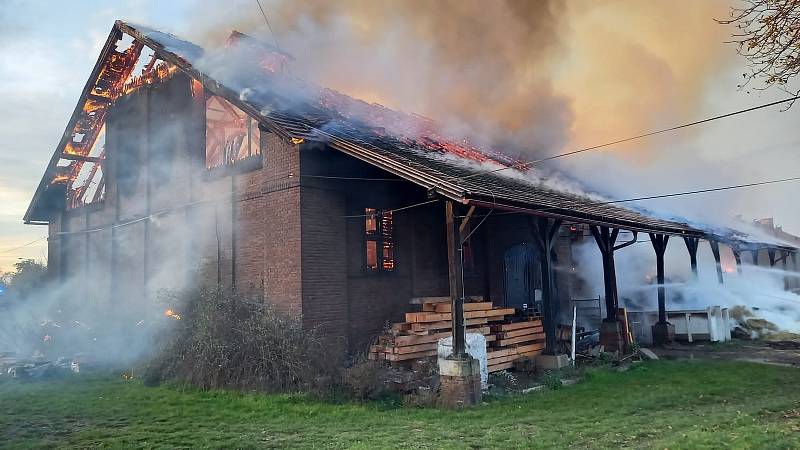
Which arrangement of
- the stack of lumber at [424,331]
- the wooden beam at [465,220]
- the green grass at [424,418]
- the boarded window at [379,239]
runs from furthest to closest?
the boarded window at [379,239] → the stack of lumber at [424,331] → the wooden beam at [465,220] → the green grass at [424,418]

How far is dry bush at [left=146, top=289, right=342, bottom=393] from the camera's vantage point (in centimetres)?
961

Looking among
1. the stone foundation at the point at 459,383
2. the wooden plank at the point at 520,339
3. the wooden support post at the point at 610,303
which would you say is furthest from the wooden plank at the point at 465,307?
the wooden support post at the point at 610,303

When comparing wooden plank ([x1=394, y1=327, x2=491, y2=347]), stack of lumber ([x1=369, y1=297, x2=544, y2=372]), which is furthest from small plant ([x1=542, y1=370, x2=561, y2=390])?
wooden plank ([x1=394, y1=327, x2=491, y2=347])

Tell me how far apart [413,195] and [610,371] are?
19.3 feet

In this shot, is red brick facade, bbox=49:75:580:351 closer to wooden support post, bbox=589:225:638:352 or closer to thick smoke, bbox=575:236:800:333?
thick smoke, bbox=575:236:800:333

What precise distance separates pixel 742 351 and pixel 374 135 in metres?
11.1

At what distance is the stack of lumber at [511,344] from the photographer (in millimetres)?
11531

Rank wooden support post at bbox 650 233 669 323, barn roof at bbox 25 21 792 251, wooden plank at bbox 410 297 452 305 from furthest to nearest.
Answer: wooden support post at bbox 650 233 669 323 < wooden plank at bbox 410 297 452 305 < barn roof at bbox 25 21 792 251

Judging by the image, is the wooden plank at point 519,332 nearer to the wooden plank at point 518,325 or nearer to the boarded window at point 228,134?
the wooden plank at point 518,325

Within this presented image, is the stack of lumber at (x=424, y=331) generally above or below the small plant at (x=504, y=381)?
above

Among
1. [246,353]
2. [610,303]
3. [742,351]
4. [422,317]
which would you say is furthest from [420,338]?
[742,351]

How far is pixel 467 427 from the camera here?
7453 mm

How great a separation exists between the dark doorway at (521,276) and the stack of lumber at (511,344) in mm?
3409

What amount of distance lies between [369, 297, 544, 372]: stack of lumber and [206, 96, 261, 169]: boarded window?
16.7ft
